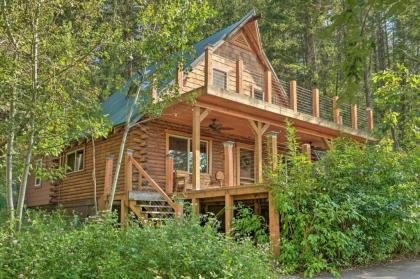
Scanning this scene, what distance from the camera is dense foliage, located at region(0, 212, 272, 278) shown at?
16.4 ft

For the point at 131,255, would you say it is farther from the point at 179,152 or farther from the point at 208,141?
the point at 208,141

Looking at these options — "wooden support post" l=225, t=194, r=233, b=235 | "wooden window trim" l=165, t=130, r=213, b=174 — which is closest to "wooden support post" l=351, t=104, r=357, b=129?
"wooden window trim" l=165, t=130, r=213, b=174

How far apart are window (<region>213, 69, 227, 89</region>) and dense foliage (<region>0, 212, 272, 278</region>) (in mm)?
10504

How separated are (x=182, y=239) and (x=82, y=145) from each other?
38.0 feet

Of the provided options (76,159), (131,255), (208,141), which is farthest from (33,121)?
(76,159)

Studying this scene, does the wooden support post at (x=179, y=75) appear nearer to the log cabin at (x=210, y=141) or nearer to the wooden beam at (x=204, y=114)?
the log cabin at (x=210, y=141)

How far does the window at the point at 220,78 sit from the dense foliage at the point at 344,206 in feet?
22.2

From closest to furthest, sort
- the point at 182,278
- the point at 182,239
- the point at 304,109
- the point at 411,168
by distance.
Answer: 1. the point at 182,278
2. the point at 182,239
3. the point at 411,168
4. the point at 304,109

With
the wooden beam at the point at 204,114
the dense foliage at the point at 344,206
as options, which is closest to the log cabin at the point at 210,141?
the wooden beam at the point at 204,114

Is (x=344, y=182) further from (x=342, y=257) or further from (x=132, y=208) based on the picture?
(x=132, y=208)

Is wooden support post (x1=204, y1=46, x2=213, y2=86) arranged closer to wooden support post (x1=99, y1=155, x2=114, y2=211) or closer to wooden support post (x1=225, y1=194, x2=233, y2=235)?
wooden support post (x1=225, y1=194, x2=233, y2=235)

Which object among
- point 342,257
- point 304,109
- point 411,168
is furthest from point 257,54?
point 342,257

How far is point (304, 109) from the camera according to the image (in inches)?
598

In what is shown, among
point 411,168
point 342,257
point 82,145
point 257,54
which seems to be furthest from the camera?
point 257,54
